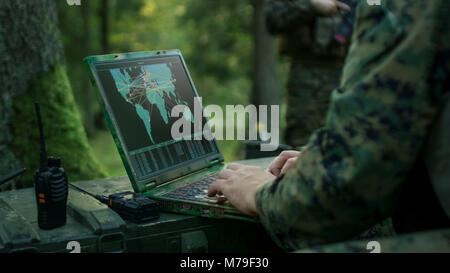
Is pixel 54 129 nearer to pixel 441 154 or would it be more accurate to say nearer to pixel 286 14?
pixel 441 154

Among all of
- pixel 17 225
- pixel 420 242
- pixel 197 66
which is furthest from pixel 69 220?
pixel 197 66

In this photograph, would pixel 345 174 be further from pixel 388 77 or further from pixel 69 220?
pixel 69 220

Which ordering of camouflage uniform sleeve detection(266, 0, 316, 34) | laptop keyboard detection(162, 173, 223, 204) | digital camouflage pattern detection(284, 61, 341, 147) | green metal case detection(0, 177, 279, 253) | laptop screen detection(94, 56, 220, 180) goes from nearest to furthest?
green metal case detection(0, 177, 279, 253)
laptop keyboard detection(162, 173, 223, 204)
laptop screen detection(94, 56, 220, 180)
camouflage uniform sleeve detection(266, 0, 316, 34)
digital camouflage pattern detection(284, 61, 341, 147)

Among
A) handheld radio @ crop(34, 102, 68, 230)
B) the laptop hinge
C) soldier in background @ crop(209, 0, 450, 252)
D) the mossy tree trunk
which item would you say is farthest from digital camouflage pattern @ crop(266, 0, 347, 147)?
soldier in background @ crop(209, 0, 450, 252)

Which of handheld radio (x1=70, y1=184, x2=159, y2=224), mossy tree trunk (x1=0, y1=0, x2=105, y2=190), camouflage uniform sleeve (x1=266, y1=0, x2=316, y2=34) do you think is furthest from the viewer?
camouflage uniform sleeve (x1=266, y1=0, x2=316, y2=34)

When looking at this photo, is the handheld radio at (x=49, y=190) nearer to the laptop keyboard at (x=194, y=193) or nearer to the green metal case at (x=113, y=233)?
the green metal case at (x=113, y=233)

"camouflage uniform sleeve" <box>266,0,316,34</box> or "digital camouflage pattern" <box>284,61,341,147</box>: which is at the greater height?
"camouflage uniform sleeve" <box>266,0,316,34</box>

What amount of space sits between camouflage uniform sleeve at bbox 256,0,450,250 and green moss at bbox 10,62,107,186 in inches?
82.6

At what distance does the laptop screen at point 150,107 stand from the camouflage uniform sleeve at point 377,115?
967 mm

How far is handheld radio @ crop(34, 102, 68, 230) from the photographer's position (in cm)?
168

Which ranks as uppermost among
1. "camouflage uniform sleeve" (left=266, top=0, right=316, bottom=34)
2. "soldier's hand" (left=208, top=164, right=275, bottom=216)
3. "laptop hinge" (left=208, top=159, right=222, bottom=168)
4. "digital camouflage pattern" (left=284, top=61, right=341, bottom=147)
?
"camouflage uniform sleeve" (left=266, top=0, right=316, bottom=34)

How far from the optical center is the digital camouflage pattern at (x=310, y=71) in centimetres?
757

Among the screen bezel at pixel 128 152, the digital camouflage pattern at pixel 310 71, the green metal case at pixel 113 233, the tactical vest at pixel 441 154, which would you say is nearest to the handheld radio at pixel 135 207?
the green metal case at pixel 113 233

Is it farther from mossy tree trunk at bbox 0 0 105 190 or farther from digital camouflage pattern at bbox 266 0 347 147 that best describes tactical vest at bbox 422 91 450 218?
digital camouflage pattern at bbox 266 0 347 147
